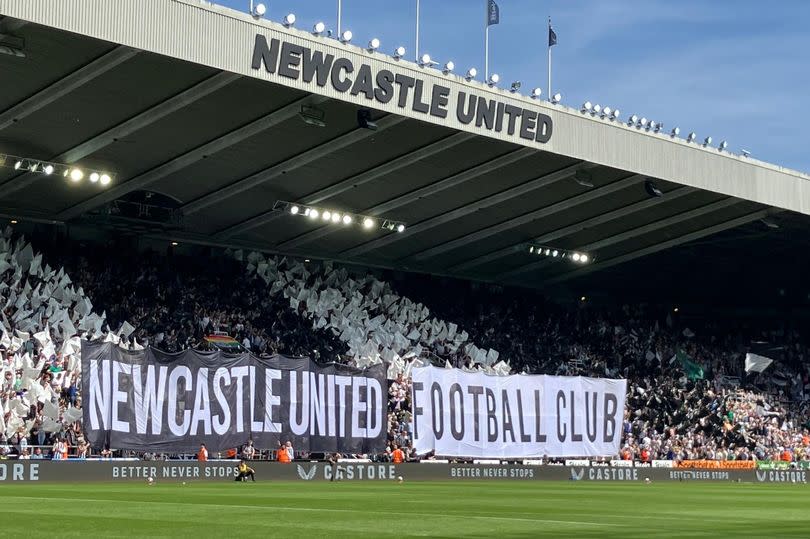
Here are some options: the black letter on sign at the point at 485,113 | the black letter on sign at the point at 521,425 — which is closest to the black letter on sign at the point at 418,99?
the black letter on sign at the point at 485,113

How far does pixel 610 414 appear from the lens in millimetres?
56156

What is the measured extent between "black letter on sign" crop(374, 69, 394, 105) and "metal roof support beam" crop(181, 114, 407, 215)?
51.2 inches

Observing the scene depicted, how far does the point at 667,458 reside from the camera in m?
64.3

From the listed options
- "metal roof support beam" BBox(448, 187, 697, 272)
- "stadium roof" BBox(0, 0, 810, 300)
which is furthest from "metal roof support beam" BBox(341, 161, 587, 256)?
"metal roof support beam" BBox(448, 187, 697, 272)

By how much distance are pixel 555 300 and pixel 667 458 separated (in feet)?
51.9

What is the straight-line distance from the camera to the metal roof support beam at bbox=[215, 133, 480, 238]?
51.5m

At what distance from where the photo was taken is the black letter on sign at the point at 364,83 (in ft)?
151

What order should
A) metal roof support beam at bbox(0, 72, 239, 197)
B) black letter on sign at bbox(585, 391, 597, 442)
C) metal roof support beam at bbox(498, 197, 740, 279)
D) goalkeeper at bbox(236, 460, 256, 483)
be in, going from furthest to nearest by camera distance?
metal roof support beam at bbox(498, 197, 740, 279)
black letter on sign at bbox(585, 391, 597, 442)
metal roof support beam at bbox(0, 72, 239, 197)
goalkeeper at bbox(236, 460, 256, 483)

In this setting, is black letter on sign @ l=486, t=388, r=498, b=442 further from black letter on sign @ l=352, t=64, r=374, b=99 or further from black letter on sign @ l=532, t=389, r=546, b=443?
black letter on sign @ l=352, t=64, r=374, b=99

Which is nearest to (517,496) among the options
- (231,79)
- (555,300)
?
(231,79)

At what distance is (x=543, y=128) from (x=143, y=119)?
616 inches

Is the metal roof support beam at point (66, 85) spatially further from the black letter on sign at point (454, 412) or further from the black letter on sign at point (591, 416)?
the black letter on sign at point (591, 416)

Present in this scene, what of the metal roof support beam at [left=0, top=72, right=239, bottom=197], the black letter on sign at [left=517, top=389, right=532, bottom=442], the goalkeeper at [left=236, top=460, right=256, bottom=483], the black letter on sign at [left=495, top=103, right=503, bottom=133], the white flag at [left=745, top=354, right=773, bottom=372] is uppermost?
the black letter on sign at [left=495, top=103, right=503, bottom=133]

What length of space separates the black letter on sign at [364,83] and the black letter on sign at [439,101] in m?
2.86
